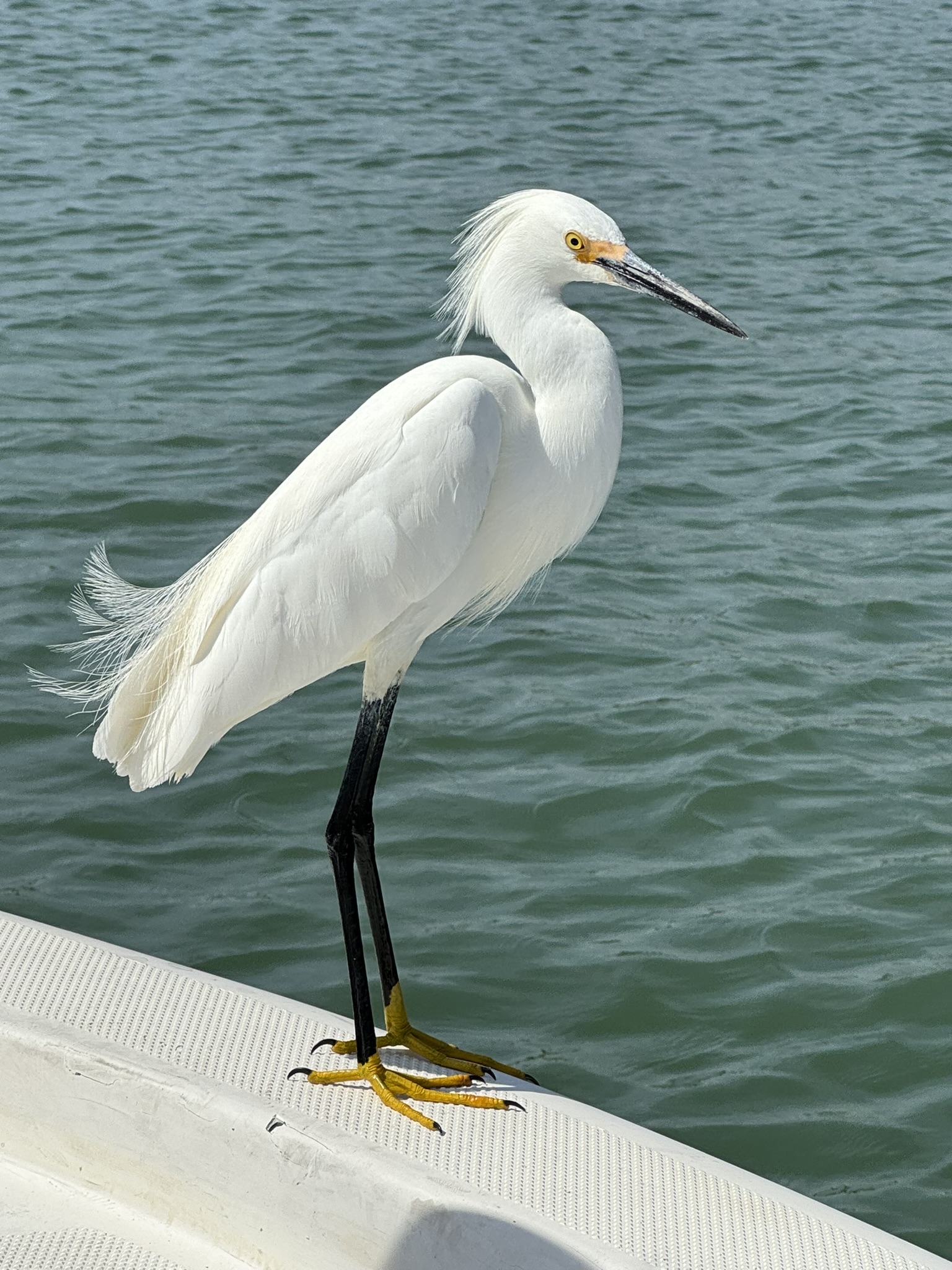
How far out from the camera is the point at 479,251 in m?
2.93

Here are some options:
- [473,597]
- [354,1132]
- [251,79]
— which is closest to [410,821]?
[473,597]

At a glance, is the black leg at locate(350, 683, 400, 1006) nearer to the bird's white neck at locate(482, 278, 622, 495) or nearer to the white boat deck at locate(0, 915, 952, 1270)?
the white boat deck at locate(0, 915, 952, 1270)

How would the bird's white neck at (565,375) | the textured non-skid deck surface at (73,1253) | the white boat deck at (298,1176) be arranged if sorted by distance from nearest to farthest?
the white boat deck at (298,1176), the textured non-skid deck surface at (73,1253), the bird's white neck at (565,375)

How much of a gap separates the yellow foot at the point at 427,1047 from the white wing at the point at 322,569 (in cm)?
56

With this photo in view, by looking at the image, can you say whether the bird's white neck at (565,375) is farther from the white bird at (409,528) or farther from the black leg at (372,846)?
the black leg at (372,846)

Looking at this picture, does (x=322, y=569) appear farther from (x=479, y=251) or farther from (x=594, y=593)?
(x=594, y=593)

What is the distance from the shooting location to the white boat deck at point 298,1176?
2.24 metres

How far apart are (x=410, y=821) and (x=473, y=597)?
1272 millimetres

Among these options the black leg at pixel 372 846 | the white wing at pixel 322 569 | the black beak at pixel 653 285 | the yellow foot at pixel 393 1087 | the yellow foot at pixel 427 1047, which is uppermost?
the black beak at pixel 653 285

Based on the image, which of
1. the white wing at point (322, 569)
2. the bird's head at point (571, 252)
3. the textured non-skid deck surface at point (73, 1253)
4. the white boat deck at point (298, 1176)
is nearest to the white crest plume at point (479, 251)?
the bird's head at point (571, 252)

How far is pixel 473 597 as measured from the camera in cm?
298

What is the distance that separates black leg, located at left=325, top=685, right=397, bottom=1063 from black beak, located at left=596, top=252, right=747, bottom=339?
0.81 m

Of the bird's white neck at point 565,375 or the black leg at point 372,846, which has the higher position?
the bird's white neck at point 565,375

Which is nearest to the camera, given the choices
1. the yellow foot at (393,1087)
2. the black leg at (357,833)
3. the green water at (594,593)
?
the yellow foot at (393,1087)
